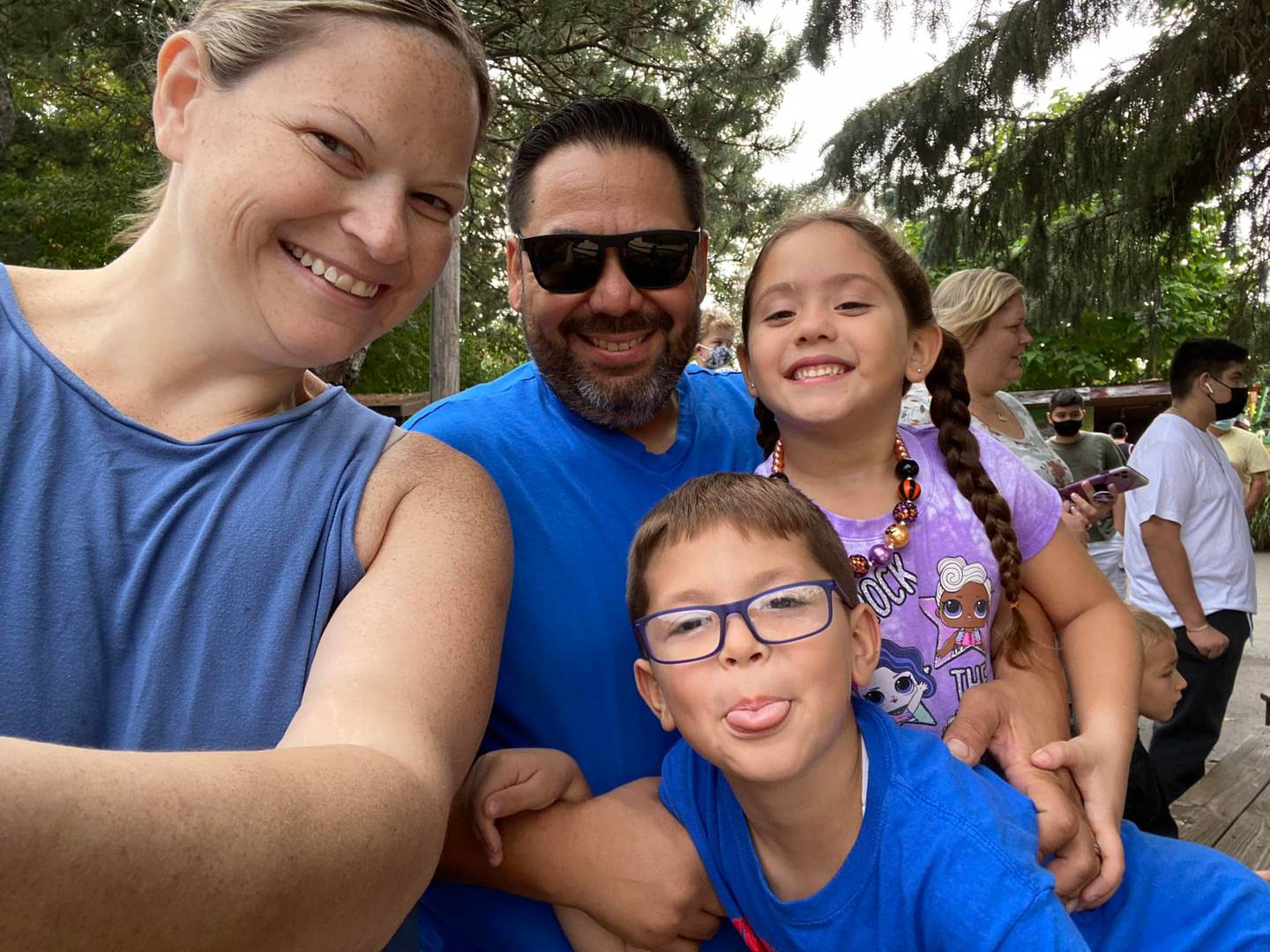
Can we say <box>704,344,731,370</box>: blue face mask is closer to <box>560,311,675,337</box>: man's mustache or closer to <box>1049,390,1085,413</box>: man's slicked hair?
<box>1049,390,1085,413</box>: man's slicked hair

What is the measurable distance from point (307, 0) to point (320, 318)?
43 centimetres

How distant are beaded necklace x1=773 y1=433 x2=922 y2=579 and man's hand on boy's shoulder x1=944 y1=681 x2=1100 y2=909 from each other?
324 mm

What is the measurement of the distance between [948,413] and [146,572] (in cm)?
179

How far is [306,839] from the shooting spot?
2.72 ft

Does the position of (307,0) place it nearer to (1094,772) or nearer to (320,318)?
(320,318)

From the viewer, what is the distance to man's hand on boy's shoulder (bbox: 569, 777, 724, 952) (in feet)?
5.36

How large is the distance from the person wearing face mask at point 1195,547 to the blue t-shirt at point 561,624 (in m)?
4.84

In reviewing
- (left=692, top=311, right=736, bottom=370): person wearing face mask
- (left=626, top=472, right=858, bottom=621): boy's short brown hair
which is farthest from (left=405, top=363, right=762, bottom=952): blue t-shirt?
(left=692, top=311, right=736, bottom=370): person wearing face mask

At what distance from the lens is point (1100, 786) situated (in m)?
1.84

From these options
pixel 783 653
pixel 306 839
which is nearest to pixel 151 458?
pixel 306 839

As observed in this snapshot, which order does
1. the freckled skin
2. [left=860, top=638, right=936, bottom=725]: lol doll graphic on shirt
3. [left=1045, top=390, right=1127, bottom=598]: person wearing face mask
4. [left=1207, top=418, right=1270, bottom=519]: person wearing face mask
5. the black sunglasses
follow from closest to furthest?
the freckled skin
[left=860, top=638, right=936, bottom=725]: lol doll graphic on shirt
the black sunglasses
[left=1045, top=390, right=1127, bottom=598]: person wearing face mask
[left=1207, top=418, right=1270, bottom=519]: person wearing face mask

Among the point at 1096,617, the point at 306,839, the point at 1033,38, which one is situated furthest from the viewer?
the point at 1033,38

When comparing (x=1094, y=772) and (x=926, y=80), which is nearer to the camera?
(x=1094, y=772)

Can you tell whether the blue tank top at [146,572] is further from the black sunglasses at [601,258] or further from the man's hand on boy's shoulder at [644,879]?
the black sunglasses at [601,258]
